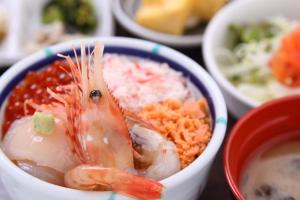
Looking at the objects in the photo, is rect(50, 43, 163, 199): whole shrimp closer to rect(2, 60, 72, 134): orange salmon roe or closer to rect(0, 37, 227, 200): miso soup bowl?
rect(0, 37, 227, 200): miso soup bowl

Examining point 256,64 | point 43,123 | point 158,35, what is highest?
point 43,123

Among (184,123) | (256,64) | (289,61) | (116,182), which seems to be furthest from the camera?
(256,64)

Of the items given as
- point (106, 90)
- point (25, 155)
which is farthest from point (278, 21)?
point (25, 155)

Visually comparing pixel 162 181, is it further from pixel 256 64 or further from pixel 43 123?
pixel 256 64

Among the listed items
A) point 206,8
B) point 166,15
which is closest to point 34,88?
point 166,15

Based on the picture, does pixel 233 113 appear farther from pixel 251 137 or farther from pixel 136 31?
pixel 136 31

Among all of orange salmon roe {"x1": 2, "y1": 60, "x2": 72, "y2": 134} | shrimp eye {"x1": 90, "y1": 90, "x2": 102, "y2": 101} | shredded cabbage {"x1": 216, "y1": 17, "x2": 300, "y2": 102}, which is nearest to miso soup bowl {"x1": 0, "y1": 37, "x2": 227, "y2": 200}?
orange salmon roe {"x1": 2, "y1": 60, "x2": 72, "y2": 134}

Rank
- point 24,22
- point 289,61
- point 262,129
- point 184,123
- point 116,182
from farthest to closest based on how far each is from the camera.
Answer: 1. point 24,22
2. point 289,61
3. point 262,129
4. point 184,123
5. point 116,182
